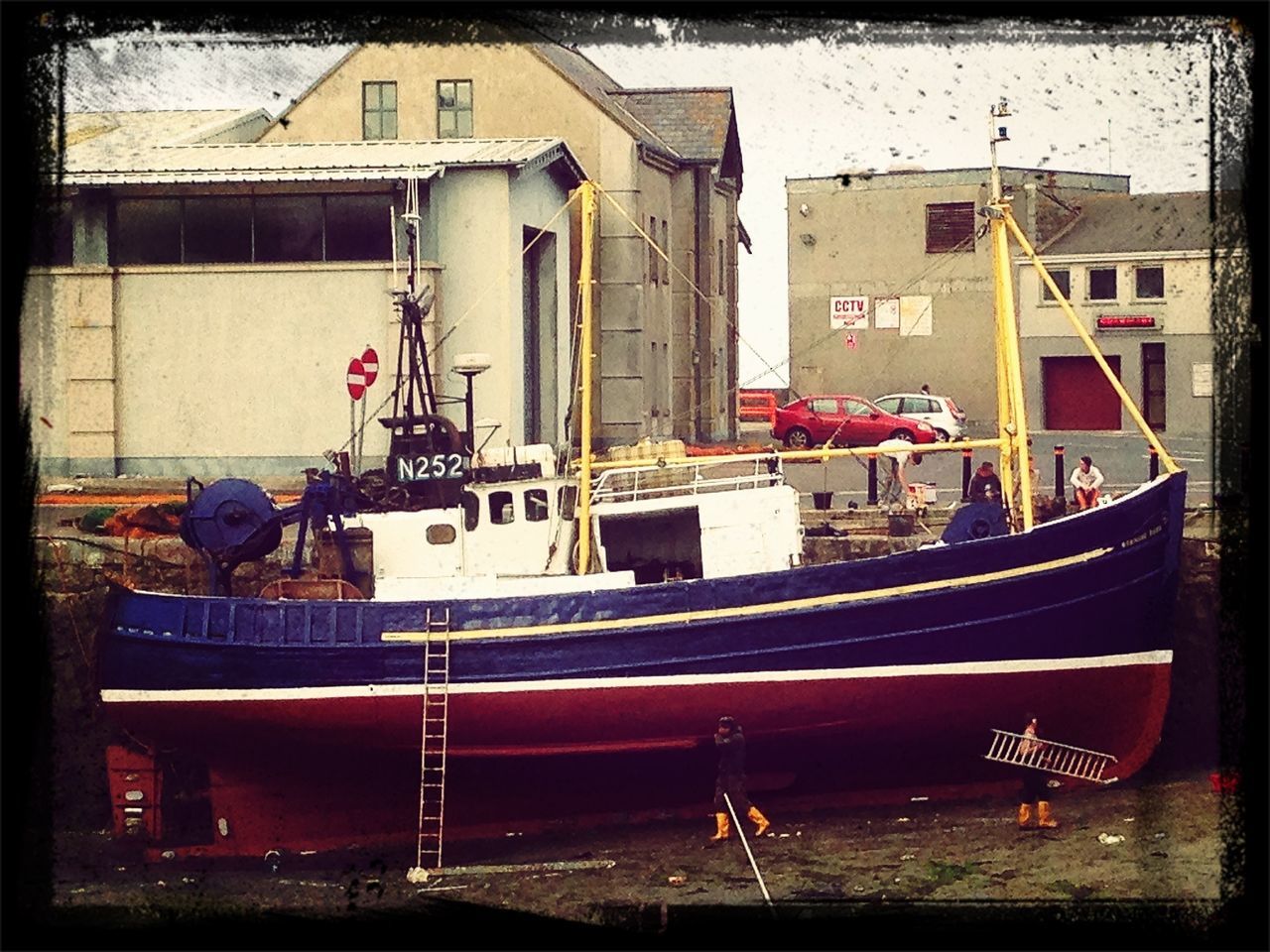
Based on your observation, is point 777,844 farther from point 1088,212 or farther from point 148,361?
point 1088,212

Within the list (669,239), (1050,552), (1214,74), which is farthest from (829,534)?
(669,239)

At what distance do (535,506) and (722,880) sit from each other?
4564 mm

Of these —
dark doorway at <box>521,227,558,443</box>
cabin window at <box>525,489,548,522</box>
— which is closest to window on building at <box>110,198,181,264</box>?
dark doorway at <box>521,227,558,443</box>

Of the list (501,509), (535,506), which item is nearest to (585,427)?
(535,506)

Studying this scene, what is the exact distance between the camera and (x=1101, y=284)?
42.7m

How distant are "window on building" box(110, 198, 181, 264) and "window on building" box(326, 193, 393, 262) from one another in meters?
2.27

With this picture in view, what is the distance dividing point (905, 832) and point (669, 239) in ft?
68.1

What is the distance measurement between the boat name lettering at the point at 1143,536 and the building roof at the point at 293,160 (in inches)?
467

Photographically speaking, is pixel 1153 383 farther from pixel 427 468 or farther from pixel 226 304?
pixel 427 468

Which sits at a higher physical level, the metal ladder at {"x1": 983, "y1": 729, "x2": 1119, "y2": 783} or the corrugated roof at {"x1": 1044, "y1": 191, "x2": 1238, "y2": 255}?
the corrugated roof at {"x1": 1044, "y1": 191, "x2": 1238, "y2": 255}

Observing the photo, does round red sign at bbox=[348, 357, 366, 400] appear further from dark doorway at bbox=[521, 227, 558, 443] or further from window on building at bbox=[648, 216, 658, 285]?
window on building at bbox=[648, 216, 658, 285]

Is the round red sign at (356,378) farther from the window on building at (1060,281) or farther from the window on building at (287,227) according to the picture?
the window on building at (1060,281)

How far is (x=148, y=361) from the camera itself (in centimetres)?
2544

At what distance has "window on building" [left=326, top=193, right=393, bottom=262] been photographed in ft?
84.1
